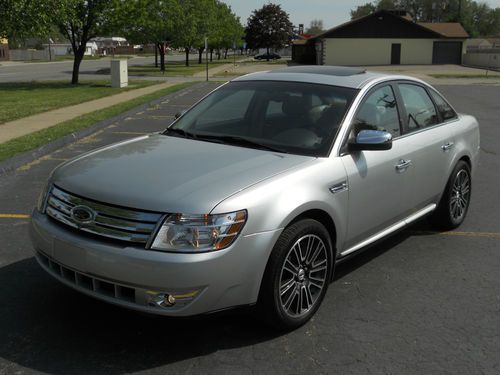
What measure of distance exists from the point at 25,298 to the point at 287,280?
6.25 ft

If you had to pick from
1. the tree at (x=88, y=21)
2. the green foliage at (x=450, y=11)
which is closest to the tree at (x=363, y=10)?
the green foliage at (x=450, y=11)

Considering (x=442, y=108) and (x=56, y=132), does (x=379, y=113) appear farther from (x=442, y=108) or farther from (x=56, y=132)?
(x=56, y=132)

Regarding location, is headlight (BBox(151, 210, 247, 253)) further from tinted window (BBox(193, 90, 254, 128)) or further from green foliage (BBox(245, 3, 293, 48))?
green foliage (BBox(245, 3, 293, 48))

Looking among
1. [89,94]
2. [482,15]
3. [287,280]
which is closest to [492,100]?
[89,94]

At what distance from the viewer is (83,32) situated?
25562 millimetres

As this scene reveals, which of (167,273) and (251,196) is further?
(251,196)

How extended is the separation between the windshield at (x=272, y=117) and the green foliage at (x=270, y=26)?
9113cm

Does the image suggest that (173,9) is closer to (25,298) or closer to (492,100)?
(492,100)

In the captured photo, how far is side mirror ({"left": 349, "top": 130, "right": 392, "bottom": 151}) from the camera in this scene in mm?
3867

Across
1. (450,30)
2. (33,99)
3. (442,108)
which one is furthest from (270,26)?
(442,108)

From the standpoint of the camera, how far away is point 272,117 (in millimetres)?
4328

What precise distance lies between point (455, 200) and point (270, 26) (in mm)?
91565

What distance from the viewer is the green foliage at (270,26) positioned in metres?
A: 92.6

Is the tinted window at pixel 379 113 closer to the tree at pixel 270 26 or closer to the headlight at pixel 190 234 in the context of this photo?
the headlight at pixel 190 234
